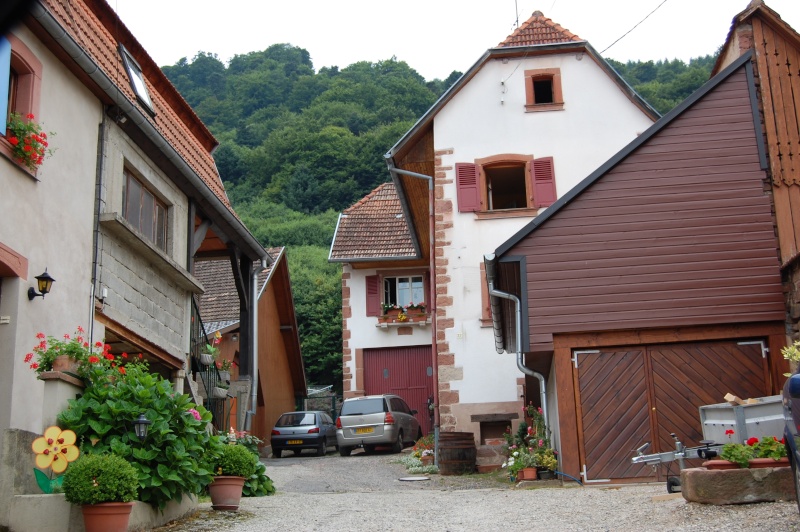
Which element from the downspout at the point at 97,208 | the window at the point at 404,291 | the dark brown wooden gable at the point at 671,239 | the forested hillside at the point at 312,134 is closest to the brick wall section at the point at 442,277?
the dark brown wooden gable at the point at 671,239

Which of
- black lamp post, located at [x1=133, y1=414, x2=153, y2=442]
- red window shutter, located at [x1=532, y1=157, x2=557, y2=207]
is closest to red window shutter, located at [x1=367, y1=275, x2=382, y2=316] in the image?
red window shutter, located at [x1=532, y1=157, x2=557, y2=207]

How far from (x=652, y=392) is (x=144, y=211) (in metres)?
7.60

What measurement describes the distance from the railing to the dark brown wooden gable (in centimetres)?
555

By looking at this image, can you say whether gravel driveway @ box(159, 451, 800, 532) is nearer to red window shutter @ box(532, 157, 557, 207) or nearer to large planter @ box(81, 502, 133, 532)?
large planter @ box(81, 502, 133, 532)

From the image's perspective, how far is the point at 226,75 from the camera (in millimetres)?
84812

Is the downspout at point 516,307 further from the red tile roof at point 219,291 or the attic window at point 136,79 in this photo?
the red tile roof at point 219,291

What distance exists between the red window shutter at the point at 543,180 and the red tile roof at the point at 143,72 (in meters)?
6.92

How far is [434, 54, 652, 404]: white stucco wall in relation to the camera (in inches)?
812

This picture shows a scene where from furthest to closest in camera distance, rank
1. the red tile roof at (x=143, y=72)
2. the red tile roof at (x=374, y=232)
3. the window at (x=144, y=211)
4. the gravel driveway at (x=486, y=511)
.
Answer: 1. the red tile roof at (x=374, y=232)
2. the window at (x=144, y=211)
3. the red tile roof at (x=143, y=72)
4. the gravel driveway at (x=486, y=511)

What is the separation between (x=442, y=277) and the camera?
20.5 m

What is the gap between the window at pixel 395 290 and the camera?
28.3 meters

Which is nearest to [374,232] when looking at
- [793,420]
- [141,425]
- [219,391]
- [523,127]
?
[523,127]

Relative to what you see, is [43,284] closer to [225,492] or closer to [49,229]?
[49,229]

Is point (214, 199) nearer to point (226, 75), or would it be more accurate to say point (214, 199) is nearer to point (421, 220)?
point (421, 220)
